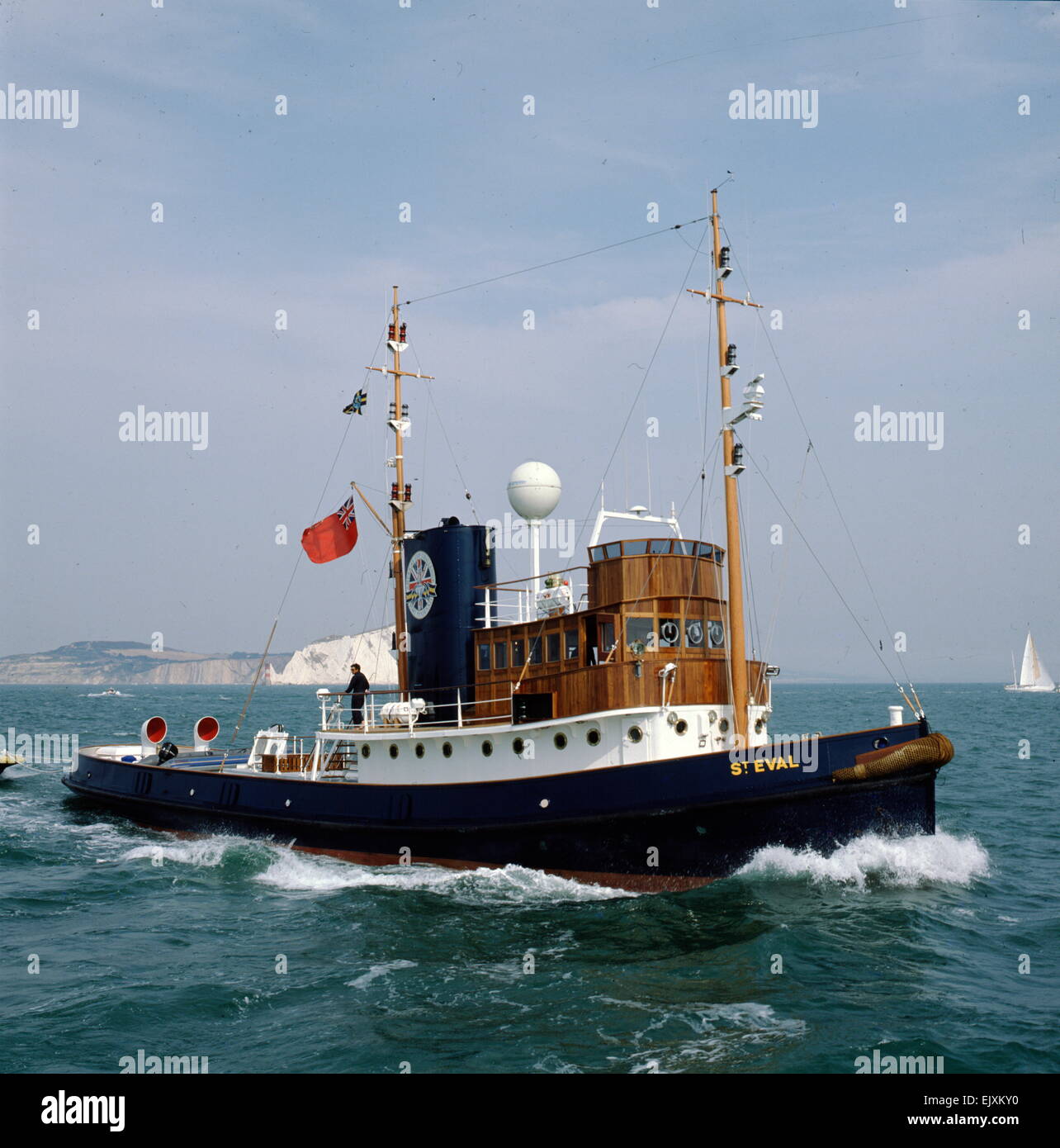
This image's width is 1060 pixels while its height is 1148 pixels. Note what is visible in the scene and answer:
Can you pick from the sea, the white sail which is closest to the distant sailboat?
the white sail

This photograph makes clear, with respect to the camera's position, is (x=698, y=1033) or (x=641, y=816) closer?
(x=698, y=1033)

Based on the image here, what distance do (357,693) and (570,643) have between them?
5782 millimetres

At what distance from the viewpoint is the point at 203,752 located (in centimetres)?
3003

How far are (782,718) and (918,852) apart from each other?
183 ft

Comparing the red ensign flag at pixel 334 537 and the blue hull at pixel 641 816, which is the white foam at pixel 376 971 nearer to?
the blue hull at pixel 641 816

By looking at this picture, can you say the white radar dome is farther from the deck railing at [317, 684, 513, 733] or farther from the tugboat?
the deck railing at [317, 684, 513, 733]

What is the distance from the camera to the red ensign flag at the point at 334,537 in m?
22.2

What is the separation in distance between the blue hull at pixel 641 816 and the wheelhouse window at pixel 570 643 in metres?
2.36

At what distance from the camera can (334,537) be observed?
2231 cm

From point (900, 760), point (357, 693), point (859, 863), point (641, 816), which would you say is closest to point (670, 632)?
point (641, 816)

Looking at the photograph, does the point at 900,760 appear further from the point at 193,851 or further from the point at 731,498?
the point at 193,851

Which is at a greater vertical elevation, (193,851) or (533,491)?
(533,491)

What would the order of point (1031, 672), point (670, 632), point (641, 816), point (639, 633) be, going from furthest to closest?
point (1031, 672) < point (670, 632) < point (639, 633) < point (641, 816)

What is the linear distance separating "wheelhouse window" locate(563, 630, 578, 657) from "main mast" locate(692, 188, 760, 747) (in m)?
2.89
